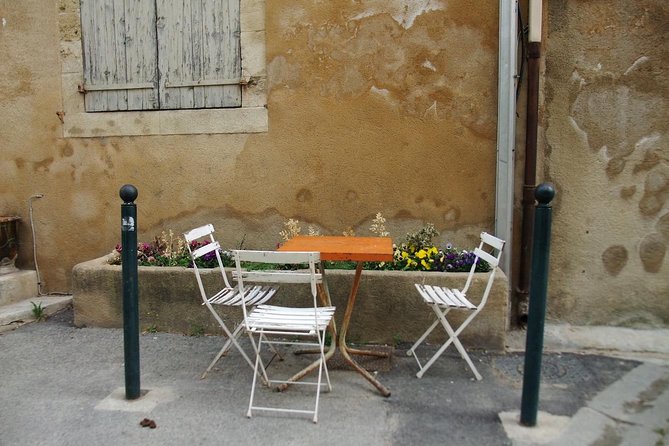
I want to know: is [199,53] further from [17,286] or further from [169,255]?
[17,286]

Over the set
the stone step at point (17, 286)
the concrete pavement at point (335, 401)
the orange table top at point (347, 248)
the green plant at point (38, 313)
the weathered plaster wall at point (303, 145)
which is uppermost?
the weathered plaster wall at point (303, 145)

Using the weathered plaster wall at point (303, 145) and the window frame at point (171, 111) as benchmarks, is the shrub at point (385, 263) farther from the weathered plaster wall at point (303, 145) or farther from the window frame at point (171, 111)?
the window frame at point (171, 111)

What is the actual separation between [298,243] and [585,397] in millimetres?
2108

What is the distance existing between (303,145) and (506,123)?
6.03 ft

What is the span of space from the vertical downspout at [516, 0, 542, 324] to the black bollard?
10.4 feet

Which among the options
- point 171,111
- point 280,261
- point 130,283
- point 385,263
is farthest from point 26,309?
point 385,263

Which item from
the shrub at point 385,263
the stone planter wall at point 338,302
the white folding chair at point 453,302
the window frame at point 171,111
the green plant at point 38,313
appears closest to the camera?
the white folding chair at point 453,302

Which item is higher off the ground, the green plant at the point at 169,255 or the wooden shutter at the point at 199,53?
the wooden shutter at the point at 199,53

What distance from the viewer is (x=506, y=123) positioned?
457cm

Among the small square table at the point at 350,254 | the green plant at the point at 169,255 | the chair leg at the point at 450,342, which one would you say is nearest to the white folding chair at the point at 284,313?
the small square table at the point at 350,254

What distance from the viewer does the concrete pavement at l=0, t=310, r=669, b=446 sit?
289 centimetres

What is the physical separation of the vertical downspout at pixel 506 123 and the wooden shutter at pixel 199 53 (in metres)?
2.42

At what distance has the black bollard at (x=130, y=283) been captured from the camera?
3.18 meters

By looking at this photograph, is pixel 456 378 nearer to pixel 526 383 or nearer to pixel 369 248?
pixel 526 383
